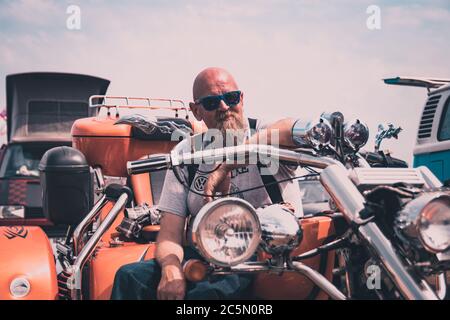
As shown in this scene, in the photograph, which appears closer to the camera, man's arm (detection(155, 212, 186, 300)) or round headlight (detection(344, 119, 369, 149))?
man's arm (detection(155, 212, 186, 300))

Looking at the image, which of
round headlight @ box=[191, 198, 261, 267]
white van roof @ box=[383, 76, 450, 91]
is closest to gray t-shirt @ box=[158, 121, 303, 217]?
round headlight @ box=[191, 198, 261, 267]

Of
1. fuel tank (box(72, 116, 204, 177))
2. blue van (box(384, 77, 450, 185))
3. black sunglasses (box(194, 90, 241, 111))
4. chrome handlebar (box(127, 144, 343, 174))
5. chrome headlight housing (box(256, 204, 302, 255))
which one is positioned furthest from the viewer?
blue van (box(384, 77, 450, 185))

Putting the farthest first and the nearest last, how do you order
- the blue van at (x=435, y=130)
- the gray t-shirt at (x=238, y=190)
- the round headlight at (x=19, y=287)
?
the blue van at (x=435, y=130) → the round headlight at (x=19, y=287) → the gray t-shirt at (x=238, y=190)

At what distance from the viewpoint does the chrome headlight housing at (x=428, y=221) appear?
1.97 metres

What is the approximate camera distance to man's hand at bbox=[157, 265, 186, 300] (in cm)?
229

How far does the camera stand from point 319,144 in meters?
2.24

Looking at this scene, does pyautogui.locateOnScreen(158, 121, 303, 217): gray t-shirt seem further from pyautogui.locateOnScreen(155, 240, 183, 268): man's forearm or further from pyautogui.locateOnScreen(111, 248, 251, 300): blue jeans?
pyautogui.locateOnScreen(111, 248, 251, 300): blue jeans

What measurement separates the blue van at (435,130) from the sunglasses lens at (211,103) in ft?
15.5

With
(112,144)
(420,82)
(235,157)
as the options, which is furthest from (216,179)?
(420,82)

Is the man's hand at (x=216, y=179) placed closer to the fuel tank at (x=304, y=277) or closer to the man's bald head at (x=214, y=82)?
the fuel tank at (x=304, y=277)

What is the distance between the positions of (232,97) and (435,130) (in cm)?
551

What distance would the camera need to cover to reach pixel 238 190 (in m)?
2.88

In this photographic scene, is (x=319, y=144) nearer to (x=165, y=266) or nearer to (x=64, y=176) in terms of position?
(x=165, y=266)

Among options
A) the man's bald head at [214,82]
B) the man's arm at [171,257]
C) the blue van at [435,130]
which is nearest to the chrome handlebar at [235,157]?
the man's arm at [171,257]
